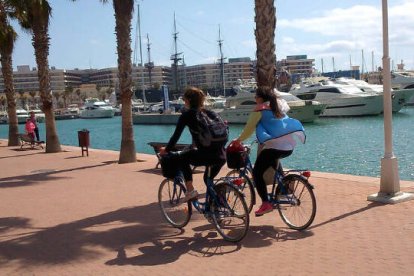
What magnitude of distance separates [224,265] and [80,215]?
3486mm

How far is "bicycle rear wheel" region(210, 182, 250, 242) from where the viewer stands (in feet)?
18.7

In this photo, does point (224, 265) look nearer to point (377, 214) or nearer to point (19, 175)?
point (377, 214)

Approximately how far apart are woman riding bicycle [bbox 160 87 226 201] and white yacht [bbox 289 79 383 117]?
46.1 m

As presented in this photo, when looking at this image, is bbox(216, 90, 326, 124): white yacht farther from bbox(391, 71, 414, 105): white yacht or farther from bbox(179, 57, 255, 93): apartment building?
bbox(179, 57, 255, 93): apartment building

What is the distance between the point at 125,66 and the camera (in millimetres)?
15625

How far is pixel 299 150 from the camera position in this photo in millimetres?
23344

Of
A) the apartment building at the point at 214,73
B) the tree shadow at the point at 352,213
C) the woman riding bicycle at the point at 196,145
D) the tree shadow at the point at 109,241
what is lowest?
the tree shadow at the point at 109,241

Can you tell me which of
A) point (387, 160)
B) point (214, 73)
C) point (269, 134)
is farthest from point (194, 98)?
point (214, 73)

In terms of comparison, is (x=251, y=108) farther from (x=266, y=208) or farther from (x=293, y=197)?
(x=293, y=197)

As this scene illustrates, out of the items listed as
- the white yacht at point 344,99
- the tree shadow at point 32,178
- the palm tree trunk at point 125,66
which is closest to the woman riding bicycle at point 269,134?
the tree shadow at point 32,178

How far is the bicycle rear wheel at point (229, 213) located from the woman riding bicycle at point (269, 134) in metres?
0.49

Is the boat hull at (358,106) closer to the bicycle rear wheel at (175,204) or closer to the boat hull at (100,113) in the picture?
the bicycle rear wheel at (175,204)

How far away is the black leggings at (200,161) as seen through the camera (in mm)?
6035

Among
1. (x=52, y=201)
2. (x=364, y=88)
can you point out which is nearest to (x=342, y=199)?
(x=52, y=201)
